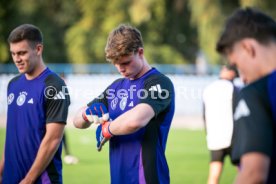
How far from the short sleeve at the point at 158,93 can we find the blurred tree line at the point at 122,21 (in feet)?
82.5

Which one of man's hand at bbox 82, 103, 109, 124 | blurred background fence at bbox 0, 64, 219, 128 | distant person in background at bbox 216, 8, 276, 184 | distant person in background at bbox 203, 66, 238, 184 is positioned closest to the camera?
distant person in background at bbox 216, 8, 276, 184

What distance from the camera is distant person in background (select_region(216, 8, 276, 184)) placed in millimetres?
2771

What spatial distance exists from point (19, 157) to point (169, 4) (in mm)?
31882

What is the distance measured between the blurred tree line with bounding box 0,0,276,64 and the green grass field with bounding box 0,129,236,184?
1122cm

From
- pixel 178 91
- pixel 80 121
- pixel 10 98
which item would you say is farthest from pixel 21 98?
pixel 178 91

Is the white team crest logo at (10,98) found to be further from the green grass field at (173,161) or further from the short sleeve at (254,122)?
the green grass field at (173,161)

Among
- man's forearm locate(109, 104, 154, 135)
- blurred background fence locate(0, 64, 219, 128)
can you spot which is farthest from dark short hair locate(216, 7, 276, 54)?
blurred background fence locate(0, 64, 219, 128)

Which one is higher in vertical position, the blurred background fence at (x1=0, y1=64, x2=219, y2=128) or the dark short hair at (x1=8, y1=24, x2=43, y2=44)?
the dark short hair at (x1=8, y1=24, x2=43, y2=44)

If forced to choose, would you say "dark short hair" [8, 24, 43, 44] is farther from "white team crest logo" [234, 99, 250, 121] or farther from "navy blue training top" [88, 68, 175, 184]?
"white team crest logo" [234, 99, 250, 121]

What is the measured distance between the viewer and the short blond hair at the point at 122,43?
450 cm

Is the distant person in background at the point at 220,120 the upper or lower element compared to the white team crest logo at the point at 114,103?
lower

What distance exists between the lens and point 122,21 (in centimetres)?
3556

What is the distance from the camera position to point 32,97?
480cm

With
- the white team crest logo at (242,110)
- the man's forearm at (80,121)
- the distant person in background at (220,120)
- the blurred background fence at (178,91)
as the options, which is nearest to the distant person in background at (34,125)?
the man's forearm at (80,121)
